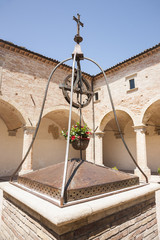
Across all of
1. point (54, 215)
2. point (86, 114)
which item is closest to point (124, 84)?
point (86, 114)

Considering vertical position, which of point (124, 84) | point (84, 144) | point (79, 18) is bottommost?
point (84, 144)

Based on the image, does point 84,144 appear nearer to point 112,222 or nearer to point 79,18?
point 112,222

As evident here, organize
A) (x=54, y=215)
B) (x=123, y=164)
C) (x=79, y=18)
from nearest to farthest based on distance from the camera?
(x=54, y=215)
(x=79, y=18)
(x=123, y=164)

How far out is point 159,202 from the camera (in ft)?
17.8

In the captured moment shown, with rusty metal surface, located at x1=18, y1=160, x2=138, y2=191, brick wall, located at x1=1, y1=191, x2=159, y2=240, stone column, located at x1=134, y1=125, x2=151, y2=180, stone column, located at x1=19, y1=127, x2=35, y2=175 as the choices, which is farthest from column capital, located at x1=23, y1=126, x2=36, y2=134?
stone column, located at x1=134, y1=125, x2=151, y2=180

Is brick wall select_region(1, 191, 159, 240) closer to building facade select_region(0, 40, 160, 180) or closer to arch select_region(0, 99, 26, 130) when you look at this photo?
building facade select_region(0, 40, 160, 180)

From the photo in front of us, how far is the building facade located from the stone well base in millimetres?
5801

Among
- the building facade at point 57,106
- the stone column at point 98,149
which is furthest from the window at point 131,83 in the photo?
the stone column at point 98,149

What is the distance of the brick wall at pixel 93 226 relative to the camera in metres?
1.79

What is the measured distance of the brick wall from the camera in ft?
5.86

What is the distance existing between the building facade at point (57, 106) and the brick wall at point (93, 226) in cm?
564

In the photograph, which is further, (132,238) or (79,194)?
(132,238)

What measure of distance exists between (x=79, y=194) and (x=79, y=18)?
316 cm

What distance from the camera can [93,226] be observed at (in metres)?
A: 1.84
